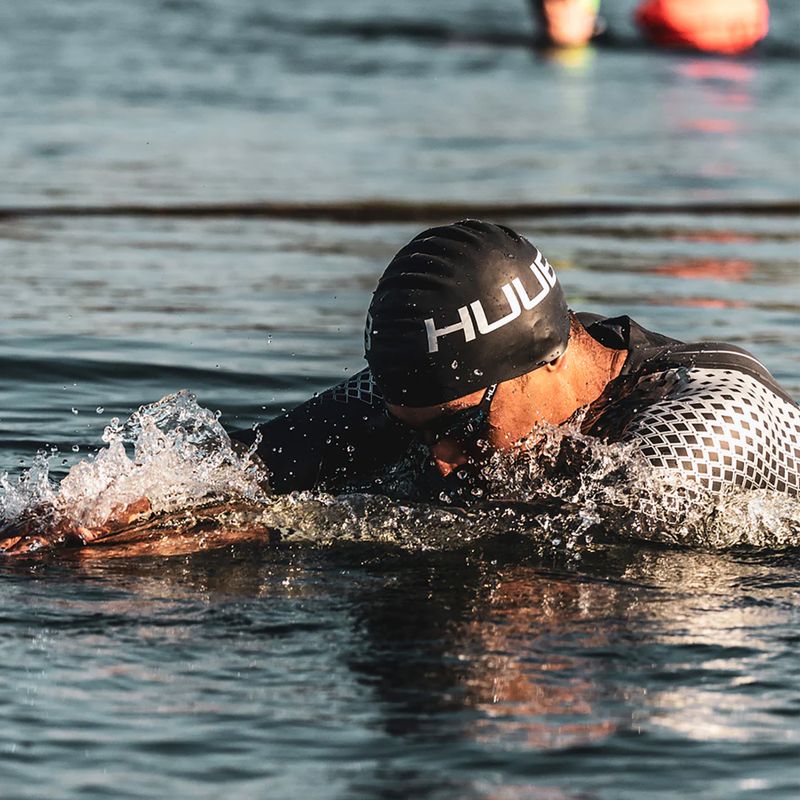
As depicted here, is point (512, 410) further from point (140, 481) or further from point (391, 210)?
point (391, 210)

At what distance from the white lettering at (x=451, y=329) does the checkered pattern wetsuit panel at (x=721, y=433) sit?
22.6 inches

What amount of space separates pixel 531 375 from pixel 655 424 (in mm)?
Result: 373

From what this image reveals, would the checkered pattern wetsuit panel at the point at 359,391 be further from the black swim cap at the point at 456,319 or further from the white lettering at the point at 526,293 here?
the white lettering at the point at 526,293

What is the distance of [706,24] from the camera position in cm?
3028

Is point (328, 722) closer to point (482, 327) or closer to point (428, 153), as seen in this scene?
point (482, 327)

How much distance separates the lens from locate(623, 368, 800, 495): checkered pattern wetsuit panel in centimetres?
518

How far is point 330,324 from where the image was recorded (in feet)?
32.3

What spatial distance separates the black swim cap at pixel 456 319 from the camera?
500 cm

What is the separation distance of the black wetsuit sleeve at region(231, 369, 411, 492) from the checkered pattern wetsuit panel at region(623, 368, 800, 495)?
35.5 inches

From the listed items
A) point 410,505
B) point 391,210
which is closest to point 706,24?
point 391,210

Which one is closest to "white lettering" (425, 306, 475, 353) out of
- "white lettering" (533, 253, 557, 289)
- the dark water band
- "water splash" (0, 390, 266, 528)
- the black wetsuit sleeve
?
"white lettering" (533, 253, 557, 289)

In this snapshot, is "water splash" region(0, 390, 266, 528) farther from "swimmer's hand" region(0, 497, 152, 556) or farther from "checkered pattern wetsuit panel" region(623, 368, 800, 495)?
"checkered pattern wetsuit panel" region(623, 368, 800, 495)

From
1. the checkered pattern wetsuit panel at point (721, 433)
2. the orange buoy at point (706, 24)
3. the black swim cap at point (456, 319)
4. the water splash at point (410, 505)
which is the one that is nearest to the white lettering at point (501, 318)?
the black swim cap at point (456, 319)

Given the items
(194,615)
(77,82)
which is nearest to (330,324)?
(194,615)
